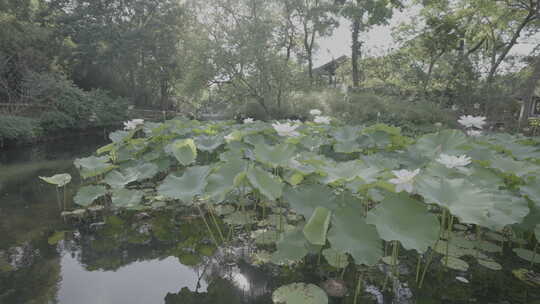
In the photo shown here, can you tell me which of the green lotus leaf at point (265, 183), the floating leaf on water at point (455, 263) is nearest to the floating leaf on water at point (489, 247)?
the floating leaf on water at point (455, 263)

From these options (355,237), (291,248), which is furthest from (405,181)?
(291,248)

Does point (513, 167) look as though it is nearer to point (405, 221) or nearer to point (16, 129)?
point (405, 221)

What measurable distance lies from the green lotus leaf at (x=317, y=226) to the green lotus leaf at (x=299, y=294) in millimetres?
366

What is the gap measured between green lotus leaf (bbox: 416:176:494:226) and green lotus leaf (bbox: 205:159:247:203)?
941 mm

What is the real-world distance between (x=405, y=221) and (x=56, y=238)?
2.41m

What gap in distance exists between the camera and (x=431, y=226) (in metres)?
1.19

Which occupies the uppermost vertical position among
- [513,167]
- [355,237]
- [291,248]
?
[513,167]

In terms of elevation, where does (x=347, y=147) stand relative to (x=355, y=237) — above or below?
above

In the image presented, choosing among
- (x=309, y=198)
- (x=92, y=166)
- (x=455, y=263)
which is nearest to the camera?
(x=309, y=198)

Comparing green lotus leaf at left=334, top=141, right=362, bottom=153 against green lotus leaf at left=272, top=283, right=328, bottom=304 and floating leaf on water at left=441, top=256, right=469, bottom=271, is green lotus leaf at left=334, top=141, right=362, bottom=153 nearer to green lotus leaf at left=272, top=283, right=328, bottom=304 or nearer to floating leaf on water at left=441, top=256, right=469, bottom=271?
floating leaf on water at left=441, top=256, right=469, bottom=271

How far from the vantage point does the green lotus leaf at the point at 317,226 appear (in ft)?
3.94

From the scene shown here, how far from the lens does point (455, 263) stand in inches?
70.1

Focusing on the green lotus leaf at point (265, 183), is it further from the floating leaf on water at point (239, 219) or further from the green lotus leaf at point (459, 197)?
the floating leaf on water at point (239, 219)

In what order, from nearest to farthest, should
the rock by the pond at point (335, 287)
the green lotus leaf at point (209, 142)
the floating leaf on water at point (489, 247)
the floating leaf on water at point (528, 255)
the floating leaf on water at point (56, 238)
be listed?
the rock by the pond at point (335, 287)
the floating leaf on water at point (528, 255)
the floating leaf on water at point (489, 247)
the floating leaf on water at point (56, 238)
the green lotus leaf at point (209, 142)
